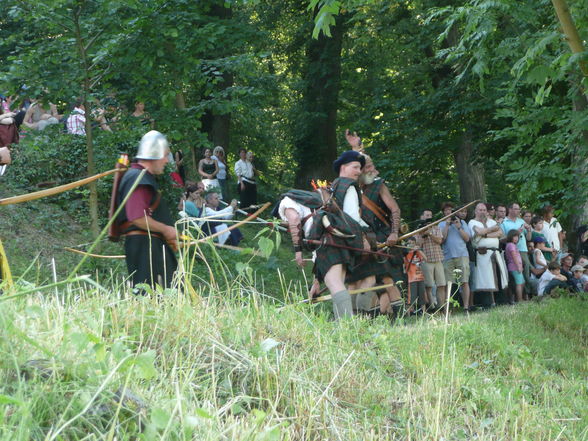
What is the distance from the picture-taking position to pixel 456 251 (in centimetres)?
1708

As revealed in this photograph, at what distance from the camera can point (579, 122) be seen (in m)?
10.3

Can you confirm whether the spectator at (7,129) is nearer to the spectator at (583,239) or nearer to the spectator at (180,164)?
the spectator at (180,164)

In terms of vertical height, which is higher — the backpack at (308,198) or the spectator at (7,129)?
the spectator at (7,129)

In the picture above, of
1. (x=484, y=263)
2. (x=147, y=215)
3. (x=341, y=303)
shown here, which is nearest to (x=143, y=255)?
(x=147, y=215)

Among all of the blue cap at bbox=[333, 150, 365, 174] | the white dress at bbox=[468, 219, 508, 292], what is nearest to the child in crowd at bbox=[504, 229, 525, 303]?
the white dress at bbox=[468, 219, 508, 292]

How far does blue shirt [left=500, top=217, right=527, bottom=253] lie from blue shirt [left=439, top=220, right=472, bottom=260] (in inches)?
74.4

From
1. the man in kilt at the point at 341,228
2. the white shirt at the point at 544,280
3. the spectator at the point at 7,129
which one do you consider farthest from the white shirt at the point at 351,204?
the white shirt at the point at 544,280

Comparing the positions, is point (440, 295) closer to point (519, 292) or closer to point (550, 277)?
point (519, 292)

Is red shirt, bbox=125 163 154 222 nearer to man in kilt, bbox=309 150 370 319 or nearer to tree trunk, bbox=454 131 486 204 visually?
man in kilt, bbox=309 150 370 319

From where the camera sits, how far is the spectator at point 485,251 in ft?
58.3

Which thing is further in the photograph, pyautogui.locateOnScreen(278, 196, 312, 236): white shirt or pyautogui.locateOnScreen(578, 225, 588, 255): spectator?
pyautogui.locateOnScreen(578, 225, 588, 255): spectator

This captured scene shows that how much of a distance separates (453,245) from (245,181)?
7.50 m

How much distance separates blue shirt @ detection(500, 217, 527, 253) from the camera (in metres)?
18.9

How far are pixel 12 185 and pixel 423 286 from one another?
7.52 meters
